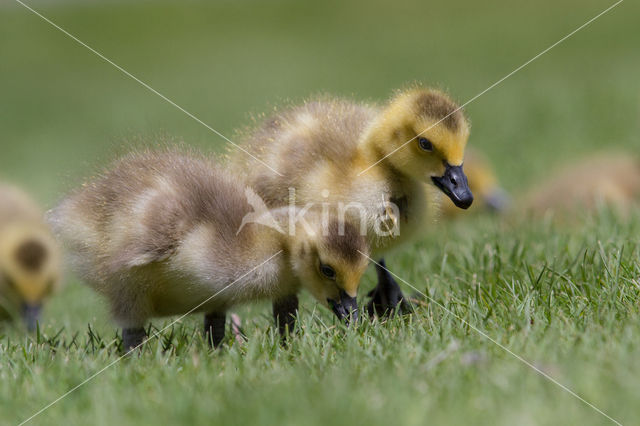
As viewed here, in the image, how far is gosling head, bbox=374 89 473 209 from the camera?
264 cm

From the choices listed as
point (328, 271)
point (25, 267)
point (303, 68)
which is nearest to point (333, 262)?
point (328, 271)

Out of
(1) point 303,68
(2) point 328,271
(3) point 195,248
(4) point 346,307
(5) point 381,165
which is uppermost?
(1) point 303,68

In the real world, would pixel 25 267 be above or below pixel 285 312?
above

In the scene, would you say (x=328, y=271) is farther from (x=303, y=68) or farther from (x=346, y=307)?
(x=303, y=68)

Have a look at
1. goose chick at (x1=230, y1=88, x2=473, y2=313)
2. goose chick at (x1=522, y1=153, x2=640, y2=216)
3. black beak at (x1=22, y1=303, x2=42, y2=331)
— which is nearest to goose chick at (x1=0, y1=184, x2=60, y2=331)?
black beak at (x1=22, y1=303, x2=42, y2=331)

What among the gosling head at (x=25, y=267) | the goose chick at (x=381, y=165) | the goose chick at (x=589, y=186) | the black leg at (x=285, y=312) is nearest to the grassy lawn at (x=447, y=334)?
the black leg at (x=285, y=312)

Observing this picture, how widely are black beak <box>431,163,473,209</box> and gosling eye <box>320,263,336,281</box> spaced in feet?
1.55

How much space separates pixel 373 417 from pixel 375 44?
12.9 meters

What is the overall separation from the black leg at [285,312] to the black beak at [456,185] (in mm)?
647

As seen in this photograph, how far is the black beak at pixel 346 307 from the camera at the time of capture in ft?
8.30

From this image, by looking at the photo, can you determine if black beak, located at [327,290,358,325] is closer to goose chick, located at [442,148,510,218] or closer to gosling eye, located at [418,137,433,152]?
gosling eye, located at [418,137,433,152]

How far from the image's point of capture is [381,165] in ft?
9.07

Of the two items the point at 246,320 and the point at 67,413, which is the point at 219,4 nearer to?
the point at 246,320

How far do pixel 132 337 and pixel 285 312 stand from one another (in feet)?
1.72
